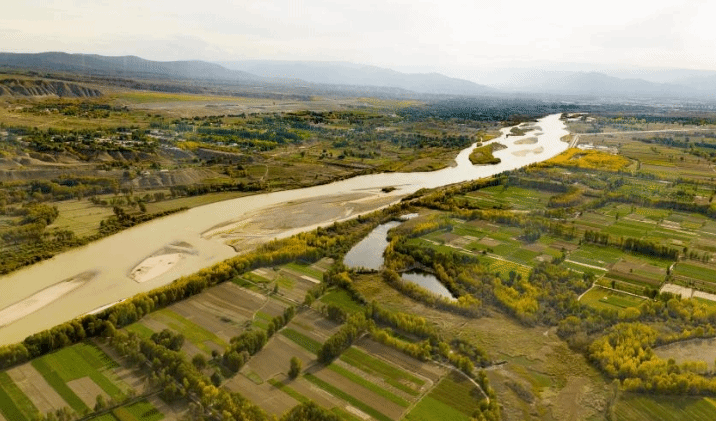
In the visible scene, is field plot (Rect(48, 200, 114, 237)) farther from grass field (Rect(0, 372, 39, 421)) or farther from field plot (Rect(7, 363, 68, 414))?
grass field (Rect(0, 372, 39, 421))

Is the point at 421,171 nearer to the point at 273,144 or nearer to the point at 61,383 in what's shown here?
the point at 273,144

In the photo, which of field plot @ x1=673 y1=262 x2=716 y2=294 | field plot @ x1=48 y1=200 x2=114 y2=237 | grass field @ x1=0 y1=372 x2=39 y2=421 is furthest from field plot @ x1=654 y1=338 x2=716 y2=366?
field plot @ x1=48 y1=200 x2=114 y2=237

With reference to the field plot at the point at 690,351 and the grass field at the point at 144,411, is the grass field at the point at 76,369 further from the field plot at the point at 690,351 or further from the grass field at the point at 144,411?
the field plot at the point at 690,351

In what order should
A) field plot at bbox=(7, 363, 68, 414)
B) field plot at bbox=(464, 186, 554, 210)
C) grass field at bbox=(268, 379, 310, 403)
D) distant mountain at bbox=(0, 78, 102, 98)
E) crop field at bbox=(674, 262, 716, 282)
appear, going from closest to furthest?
1. field plot at bbox=(7, 363, 68, 414)
2. grass field at bbox=(268, 379, 310, 403)
3. crop field at bbox=(674, 262, 716, 282)
4. field plot at bbox=(464, 186, 554, 210)
5. distant mountain at bbox=(0, 78, 102, 98)

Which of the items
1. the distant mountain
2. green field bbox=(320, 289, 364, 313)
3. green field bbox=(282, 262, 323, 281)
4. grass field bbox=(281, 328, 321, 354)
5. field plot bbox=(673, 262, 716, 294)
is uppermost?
the distant mountain

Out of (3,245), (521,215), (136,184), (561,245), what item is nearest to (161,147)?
(136,184)

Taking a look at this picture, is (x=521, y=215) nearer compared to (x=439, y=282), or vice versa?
(x=439, y=282)

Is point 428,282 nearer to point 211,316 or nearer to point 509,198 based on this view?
point 211,316
